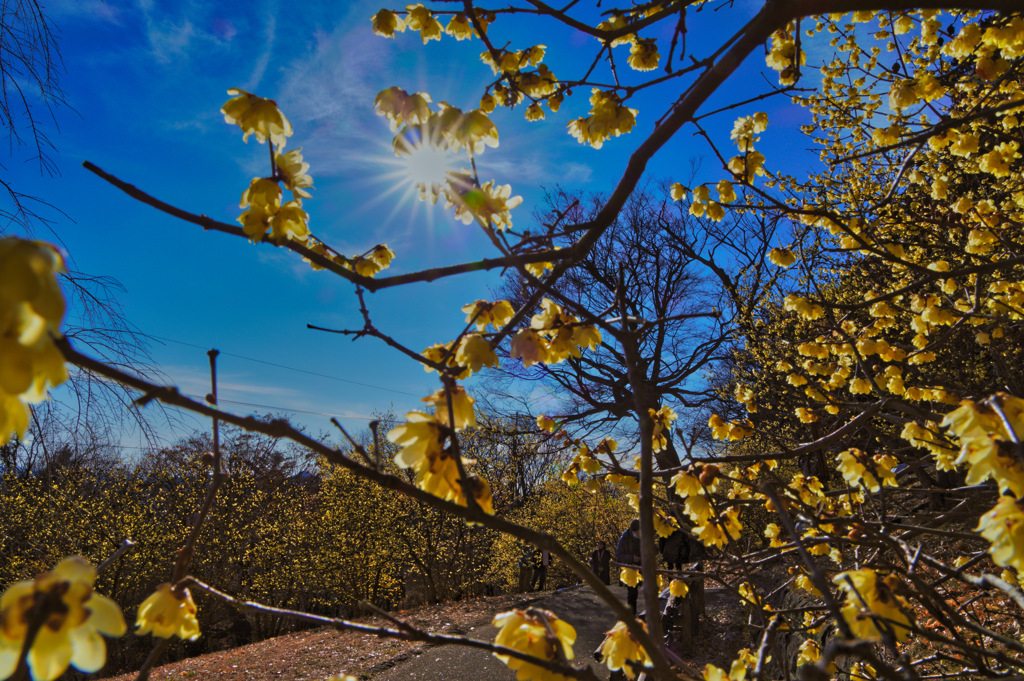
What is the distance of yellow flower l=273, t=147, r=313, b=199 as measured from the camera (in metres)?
1.35

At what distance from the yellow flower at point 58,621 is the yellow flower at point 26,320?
198mm

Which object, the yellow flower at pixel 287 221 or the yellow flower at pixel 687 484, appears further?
the yellow flower at pixel 687 484

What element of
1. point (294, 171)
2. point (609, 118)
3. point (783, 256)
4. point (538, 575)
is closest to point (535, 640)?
point (294, 171)

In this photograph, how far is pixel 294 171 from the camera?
1.37 m

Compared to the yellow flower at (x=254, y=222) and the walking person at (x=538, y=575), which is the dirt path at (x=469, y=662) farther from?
the walking person at (x=538, y=575)

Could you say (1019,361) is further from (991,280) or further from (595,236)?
(595,236)

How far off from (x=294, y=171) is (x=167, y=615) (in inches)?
43.4

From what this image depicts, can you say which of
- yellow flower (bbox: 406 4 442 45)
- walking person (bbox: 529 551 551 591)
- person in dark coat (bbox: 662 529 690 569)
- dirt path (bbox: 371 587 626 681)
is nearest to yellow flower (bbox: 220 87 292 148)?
yellow flower (bbox: 406 4 442 45)

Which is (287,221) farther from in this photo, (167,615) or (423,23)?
(423,23)

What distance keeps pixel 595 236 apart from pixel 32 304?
149 cm

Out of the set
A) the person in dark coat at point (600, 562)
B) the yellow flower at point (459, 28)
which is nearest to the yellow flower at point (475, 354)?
the yellow flower at point (459, 28)

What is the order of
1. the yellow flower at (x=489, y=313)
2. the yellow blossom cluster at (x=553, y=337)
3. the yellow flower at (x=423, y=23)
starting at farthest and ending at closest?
the yellow flower at (x=423, y=23)
the yellow flower at (x=489, y=313)
the yellow blossom cluster at (x=553, y=337)

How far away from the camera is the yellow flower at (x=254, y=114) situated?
1344 mm

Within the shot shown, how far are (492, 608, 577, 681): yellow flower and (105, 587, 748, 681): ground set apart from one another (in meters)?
6.20
